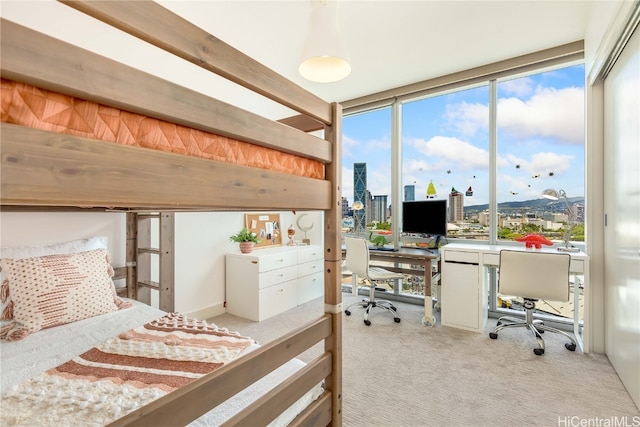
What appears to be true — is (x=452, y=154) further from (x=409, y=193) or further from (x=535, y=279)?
(x=535, y=279)

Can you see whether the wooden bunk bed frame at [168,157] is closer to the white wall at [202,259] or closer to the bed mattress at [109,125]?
the bed mattress at [109,125]

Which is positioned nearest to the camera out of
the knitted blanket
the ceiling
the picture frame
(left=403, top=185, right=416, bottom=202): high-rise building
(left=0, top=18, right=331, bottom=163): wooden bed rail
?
(left=0, top=18, right=331, bottom=163): wooden bed rail

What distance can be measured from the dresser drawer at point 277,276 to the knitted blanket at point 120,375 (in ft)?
4.49

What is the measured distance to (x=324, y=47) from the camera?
1.74m

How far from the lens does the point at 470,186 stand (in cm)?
348

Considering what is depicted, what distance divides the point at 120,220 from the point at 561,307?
421 cm

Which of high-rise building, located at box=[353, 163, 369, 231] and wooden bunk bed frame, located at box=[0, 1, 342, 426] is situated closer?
wooden bunk bed frame, located at box=[0, 1, 342, 426]

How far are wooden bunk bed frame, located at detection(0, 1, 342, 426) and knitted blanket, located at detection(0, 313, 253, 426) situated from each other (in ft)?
1.25

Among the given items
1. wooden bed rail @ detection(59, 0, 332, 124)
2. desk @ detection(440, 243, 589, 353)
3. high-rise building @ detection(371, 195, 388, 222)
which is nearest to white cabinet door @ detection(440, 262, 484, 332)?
desk @ detection(440, 243, 589, 353)

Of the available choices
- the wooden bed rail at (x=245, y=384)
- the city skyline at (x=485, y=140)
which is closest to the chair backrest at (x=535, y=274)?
the city skyline at (x=485, y=140)

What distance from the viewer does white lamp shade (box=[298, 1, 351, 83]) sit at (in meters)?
1.75

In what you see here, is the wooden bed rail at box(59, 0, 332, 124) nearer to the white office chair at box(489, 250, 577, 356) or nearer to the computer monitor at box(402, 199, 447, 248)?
the white office chair at box(489, 250, 577, 356)

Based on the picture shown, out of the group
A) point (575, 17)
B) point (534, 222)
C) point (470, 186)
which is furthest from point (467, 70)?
point (534, 222)

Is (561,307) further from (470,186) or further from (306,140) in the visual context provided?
(306,140)
